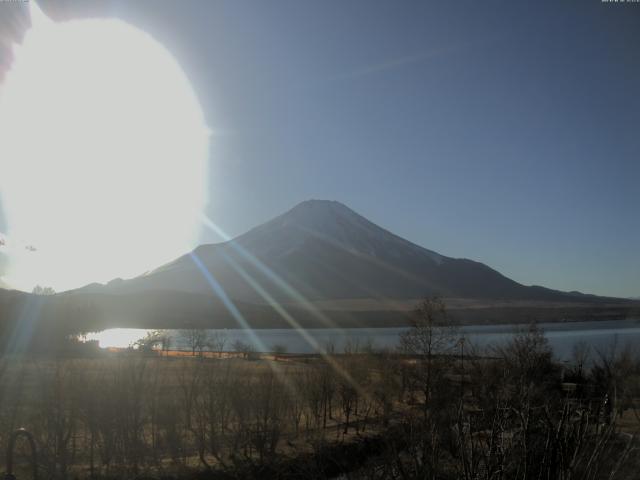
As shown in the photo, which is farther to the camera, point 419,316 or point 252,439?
point 419,316

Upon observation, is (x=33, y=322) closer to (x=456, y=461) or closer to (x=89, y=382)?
(x=89, y=382)

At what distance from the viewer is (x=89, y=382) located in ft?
59.3

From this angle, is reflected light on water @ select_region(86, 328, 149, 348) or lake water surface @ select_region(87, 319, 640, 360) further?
reflected light on water @ select_region(86, 328, 149, 348)

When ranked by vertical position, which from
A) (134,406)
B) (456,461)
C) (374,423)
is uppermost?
(456,461)

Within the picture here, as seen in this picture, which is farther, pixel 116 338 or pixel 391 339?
pixel 116 338

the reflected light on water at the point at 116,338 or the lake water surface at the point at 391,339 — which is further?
the reflected light on water at the point at 116,338

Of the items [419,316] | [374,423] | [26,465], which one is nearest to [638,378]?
[419,316]

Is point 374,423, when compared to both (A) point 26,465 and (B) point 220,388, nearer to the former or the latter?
(B) point 220,388

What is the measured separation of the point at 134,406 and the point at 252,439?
13.7 ft

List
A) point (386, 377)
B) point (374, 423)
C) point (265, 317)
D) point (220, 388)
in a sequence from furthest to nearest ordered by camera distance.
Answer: point (265, 317), point (386, 377), point (374, 423), point (220, 388)

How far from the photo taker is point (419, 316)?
3428cm

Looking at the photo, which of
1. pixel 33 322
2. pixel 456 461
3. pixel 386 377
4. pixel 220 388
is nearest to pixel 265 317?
pixel 33 322

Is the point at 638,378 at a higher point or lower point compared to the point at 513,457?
lower

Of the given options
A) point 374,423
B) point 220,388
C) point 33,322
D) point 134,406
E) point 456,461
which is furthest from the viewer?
point 33,322
